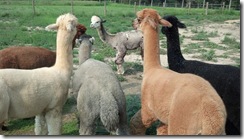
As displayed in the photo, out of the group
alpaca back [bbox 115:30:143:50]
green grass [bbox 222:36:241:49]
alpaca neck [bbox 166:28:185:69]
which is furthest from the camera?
green grass [bbox 222:36:241:49]

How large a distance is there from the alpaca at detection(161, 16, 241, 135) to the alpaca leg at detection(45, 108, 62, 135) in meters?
2.05

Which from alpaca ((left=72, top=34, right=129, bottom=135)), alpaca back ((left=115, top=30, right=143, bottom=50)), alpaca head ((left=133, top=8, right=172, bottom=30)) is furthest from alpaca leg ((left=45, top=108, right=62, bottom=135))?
alpaca back ((left=115, top=30, right=143, bottom=50))

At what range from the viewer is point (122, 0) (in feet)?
153

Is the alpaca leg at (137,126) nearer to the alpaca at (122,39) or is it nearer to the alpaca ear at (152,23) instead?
the alpaca ear at (152,23)

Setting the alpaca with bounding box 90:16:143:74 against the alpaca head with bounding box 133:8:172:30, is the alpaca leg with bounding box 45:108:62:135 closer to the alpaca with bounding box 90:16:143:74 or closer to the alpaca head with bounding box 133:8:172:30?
the alpaca head with bounding box 133:8:172:30

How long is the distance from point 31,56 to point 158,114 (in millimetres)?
3213

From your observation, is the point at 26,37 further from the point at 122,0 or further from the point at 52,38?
the point at 122,0

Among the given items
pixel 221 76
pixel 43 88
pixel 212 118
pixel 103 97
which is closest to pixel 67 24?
pixel 43 88

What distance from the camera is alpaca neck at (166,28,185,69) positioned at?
525 centimetres

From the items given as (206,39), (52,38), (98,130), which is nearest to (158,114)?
(98,130)

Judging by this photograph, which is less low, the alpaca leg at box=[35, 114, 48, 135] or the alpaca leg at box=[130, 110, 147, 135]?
the alpaca leg at box=[130, 110, 147, 135]

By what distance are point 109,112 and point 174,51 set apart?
1845 millimetres

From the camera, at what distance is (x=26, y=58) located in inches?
231

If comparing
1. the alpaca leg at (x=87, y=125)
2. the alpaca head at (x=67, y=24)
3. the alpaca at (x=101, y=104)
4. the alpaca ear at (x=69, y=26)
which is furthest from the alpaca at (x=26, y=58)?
the alpaca leg at (x=87, y=125)
